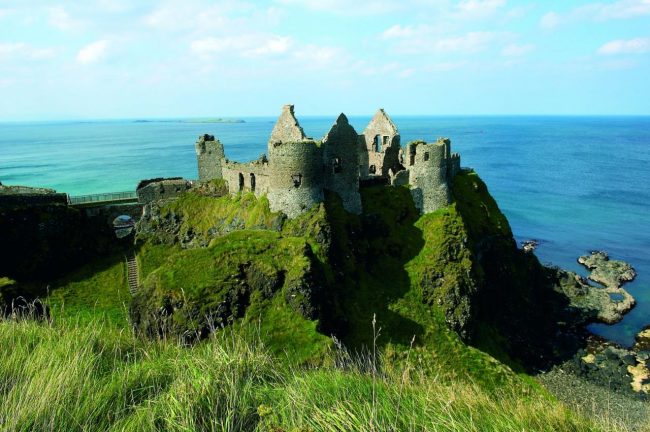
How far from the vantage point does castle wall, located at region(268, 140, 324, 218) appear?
1384 inches

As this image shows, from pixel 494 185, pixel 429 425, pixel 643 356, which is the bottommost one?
pixel 643 356

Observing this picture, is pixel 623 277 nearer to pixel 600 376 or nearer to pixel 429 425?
pixel 600 376

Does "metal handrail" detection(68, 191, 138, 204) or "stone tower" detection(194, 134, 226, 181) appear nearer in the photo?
"metal handrail" detection(68, 191, 138, 204)

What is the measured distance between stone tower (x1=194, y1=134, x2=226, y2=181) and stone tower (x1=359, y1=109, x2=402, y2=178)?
1395cm

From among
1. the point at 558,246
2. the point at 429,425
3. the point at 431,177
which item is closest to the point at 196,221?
the point at 431,177

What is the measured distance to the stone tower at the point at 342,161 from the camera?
37750 mm

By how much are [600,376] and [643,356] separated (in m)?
7.41

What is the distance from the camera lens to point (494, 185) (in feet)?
405

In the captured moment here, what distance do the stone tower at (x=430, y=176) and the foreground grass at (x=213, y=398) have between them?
3493 centimetres

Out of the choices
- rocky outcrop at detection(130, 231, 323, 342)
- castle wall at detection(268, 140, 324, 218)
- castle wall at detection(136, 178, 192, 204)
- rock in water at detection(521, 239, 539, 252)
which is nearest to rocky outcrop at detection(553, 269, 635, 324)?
rock in water at detection(521, 239, 539, 252)

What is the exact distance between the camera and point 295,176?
3547 cm

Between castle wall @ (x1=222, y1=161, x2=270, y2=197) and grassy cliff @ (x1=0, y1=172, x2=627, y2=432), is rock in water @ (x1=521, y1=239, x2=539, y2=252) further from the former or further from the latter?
castle wall @ (x1=222, y1=161, x2=270, y2=197)

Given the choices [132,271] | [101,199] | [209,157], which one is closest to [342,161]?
[209,157]

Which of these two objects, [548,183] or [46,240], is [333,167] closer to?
[46,240]
